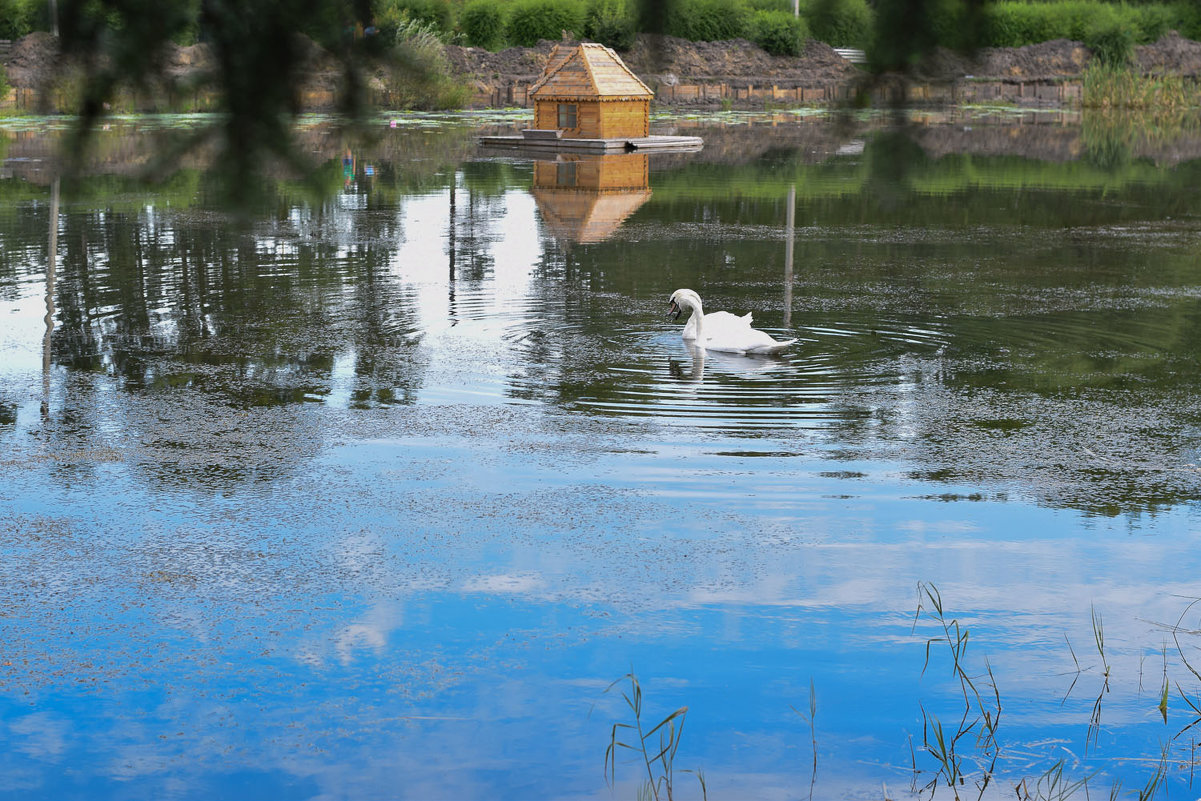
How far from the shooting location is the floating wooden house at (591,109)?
35.1 metres

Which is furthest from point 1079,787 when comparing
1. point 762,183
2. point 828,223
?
point 762,183

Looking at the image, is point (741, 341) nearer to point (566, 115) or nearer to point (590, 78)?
point (590, 78)

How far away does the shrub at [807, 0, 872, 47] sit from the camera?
104 inches

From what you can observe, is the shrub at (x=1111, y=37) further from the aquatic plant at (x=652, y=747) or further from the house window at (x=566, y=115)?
the house window at (x=566, y=115)

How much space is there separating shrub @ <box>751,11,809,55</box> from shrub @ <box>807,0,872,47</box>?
52 mm

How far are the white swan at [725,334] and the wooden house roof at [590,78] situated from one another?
76.6ft

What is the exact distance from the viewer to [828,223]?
2122 centimetres

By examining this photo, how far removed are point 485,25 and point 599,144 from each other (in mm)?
28752

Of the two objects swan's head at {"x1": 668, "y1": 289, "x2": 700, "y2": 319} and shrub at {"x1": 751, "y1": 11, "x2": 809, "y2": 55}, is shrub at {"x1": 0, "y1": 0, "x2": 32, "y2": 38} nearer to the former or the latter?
shrub at {"x1": 751, "y1": 11, "x2": 809, "y2": 55}

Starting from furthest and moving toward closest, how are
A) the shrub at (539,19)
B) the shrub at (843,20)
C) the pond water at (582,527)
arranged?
the shrub at (539,19) → the pond water at (582,527) → the shrub at (843,20)

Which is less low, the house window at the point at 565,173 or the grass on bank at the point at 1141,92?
the grass on bank at the point at 1141,92

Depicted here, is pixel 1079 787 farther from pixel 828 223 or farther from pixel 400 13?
pixel 828 223

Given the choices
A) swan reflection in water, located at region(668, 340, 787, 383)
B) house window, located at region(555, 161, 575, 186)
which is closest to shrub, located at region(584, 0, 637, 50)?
swan reflection in water, located at region(668, 340, 787, 383)

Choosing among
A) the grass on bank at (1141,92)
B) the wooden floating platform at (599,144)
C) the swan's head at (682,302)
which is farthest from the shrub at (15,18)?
the grass on bank at (1141,92)
